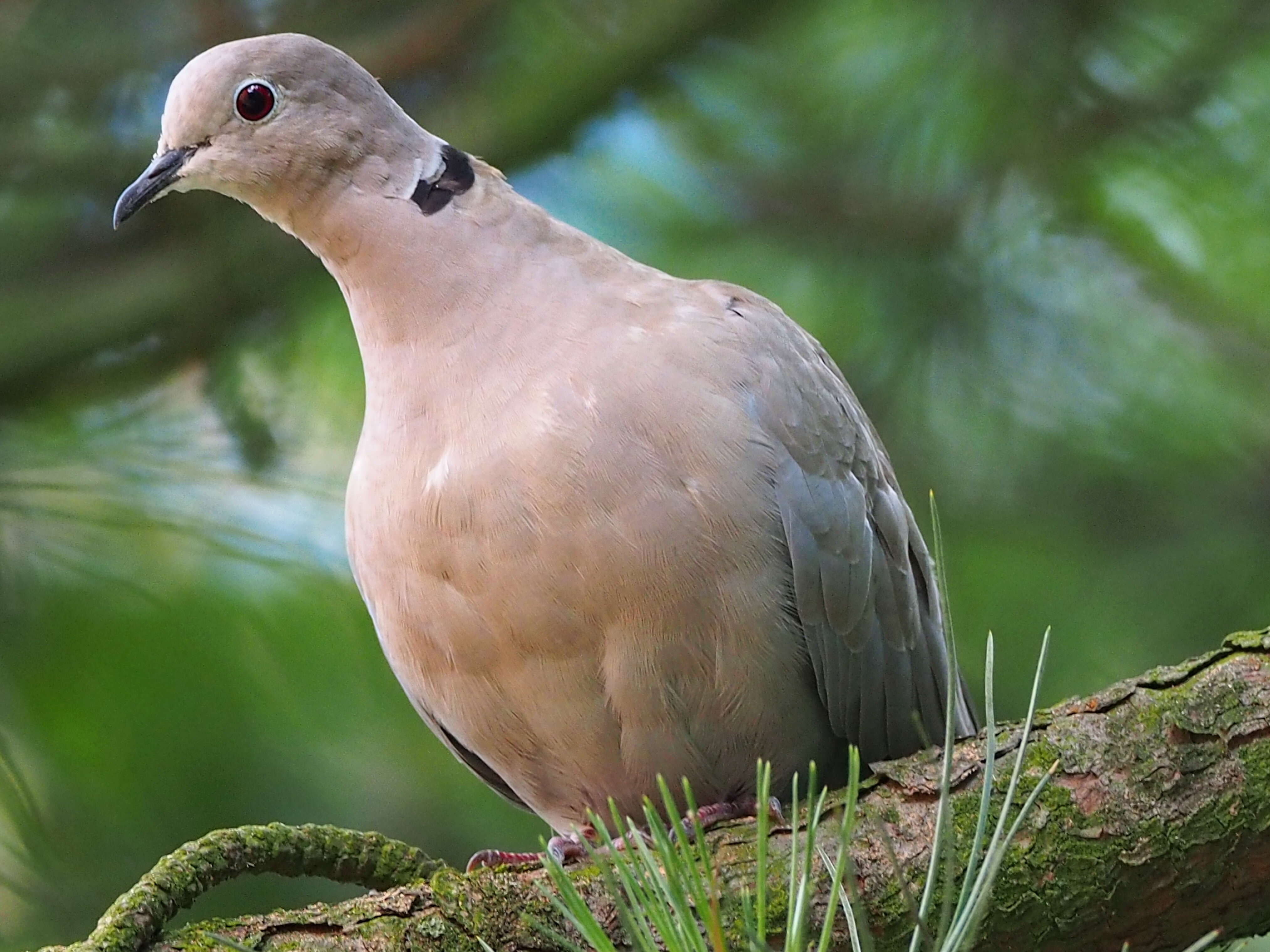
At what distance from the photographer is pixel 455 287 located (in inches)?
82.8

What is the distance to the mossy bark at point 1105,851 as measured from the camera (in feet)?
4.97

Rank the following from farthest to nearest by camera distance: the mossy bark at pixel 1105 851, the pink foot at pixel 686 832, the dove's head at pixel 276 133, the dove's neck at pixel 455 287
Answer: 1. the dove's head at pixel 276 133
2. the dove's neck at pixel 455 287
3. the pink foot at pixel 686 832
4. the mossy bark at pixel 1105 851

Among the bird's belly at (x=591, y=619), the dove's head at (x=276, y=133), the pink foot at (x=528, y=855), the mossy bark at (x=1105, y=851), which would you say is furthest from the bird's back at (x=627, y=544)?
the mossy bark at (x=1105, y=851)

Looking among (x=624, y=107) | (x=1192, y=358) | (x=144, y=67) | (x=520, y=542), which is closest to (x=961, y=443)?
(x=1192, y=358)

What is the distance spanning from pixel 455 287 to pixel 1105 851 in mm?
1141

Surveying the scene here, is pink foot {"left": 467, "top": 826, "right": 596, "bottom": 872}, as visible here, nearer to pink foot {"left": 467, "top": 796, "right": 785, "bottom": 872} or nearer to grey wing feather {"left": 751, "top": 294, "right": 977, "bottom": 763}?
pink foot {"left": 467, "top": 796, "right": 785, "bottom": 872}

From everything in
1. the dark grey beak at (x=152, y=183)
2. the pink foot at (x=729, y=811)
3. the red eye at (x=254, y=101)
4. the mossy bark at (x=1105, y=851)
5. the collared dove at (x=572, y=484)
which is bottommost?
the pink foot at (x=729, y=811)

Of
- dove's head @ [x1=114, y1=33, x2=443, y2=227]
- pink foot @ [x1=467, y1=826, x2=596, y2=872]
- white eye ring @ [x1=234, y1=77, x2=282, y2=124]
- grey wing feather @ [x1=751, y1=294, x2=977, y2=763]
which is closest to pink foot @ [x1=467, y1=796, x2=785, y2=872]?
pink foot @ [x1=467, y1=826, x2=596, y2=872]

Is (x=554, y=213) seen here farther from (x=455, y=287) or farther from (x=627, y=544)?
(x=627, y=544)

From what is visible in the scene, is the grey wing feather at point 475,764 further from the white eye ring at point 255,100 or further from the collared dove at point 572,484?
the white eye ring at point 255,100

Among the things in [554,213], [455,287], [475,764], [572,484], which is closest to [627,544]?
[572,484]

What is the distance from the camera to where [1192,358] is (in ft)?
7.93

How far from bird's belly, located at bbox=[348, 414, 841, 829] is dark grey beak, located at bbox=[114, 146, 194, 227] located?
1.61 ft

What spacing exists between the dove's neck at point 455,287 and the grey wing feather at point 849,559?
294mm
